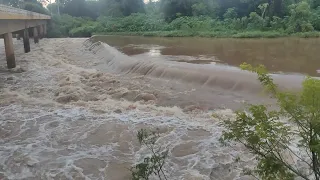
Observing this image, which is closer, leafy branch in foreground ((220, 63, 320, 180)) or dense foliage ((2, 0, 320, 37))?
leafy branch in foreground ((220, 63, 320, 180))

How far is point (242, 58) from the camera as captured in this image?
12727mm

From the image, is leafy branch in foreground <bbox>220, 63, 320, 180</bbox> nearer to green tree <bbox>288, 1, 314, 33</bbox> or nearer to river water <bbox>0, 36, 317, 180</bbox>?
river water <bbox>0, 36, 317, 180</bbox>

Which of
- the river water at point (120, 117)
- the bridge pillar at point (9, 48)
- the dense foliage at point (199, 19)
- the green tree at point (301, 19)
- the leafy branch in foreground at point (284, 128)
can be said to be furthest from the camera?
the dense foliage at point (199, 19)

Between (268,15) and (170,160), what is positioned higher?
(268,15)

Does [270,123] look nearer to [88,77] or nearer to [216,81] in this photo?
[216,81]

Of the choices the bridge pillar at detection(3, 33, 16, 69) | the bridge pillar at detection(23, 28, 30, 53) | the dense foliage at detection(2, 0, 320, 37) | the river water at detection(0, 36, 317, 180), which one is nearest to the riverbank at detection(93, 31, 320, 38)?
the dense foliage at detection(2, 0, 320, 37)

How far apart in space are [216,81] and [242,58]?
4013 millimetres

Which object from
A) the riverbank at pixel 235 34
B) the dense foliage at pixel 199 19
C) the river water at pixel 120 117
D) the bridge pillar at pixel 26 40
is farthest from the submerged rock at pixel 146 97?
the dense foliage at pixel 199 19

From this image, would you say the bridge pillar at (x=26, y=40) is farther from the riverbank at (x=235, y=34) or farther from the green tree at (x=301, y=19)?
the green tree at (x=301, y=19)

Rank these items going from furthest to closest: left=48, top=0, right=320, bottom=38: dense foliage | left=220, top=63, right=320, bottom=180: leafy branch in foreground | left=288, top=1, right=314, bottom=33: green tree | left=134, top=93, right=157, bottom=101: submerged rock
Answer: left=48, top=0, right=320, bottom=38: dense foliage
left=288, top=1, right=314, bottom=33: green tree
left=134, top=93, right=157, bottom=101: submerged rock
left=220, top=63, right=320, bottom=180: leafy branch in foreground

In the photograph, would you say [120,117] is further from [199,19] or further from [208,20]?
[199,19]

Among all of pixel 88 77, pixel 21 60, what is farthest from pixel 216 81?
pixel 21 60

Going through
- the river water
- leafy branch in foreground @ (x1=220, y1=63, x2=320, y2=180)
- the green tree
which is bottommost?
the river water

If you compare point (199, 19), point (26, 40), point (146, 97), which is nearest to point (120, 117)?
point (146, 97)
